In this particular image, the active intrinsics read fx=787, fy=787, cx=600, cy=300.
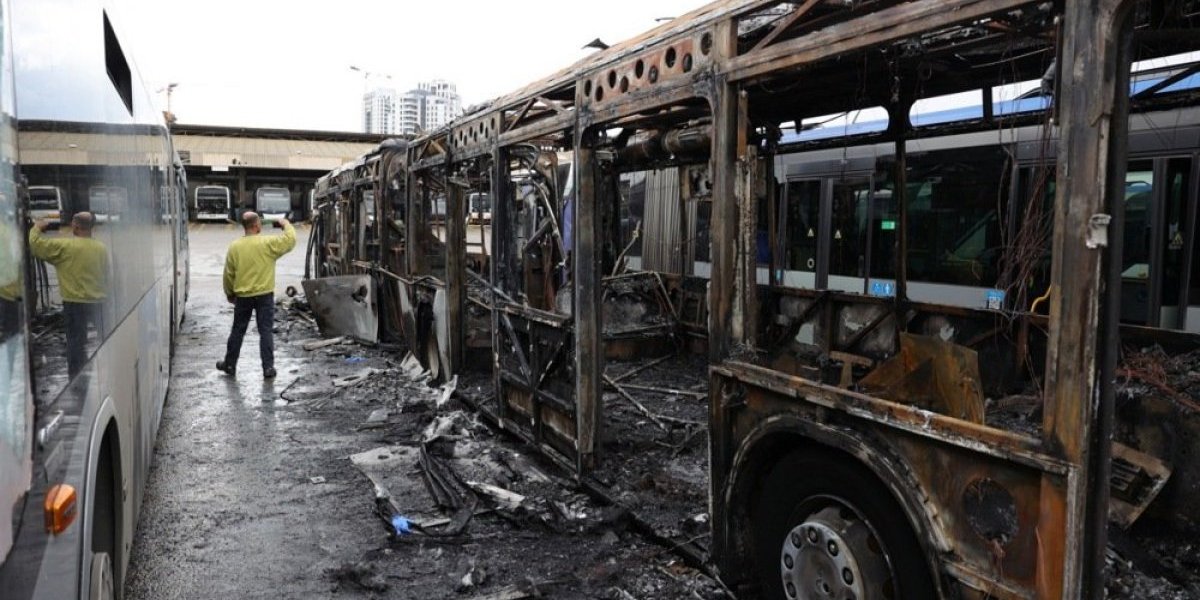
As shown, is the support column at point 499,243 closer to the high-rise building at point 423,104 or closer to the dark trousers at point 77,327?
the dark trousers at point 77,327

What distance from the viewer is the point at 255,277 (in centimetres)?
955

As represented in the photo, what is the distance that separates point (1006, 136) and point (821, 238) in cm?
335

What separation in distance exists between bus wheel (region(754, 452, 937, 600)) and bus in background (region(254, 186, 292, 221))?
41.4m

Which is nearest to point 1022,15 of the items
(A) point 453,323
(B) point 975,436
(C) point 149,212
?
(B) point 975,436

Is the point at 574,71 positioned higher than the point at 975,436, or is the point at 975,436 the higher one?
the point at 574,71

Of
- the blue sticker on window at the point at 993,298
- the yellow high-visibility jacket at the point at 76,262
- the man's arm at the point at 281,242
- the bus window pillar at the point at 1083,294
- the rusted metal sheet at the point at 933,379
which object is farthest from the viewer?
the man's arm at the point at 281,242

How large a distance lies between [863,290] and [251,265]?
24.8 feet

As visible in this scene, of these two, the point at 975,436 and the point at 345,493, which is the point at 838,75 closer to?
the point at 975,436

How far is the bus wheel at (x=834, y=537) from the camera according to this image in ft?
9.70

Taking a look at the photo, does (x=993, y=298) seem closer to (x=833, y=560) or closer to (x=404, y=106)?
(x=833, y=560)

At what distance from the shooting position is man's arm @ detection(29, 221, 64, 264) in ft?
6.20

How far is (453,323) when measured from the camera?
870 centimetres

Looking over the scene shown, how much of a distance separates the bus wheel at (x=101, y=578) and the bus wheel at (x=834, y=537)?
102 inches

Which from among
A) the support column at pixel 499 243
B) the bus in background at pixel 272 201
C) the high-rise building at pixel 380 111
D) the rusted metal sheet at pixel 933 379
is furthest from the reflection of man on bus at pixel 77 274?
the high-rise building at pixel 380 111
